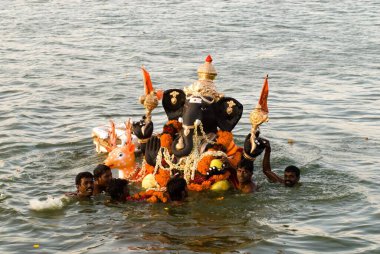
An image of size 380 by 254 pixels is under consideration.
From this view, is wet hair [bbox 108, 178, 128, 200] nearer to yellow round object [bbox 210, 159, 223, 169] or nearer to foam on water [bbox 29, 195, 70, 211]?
foam on water [bbox 29, 195, 70, 211]

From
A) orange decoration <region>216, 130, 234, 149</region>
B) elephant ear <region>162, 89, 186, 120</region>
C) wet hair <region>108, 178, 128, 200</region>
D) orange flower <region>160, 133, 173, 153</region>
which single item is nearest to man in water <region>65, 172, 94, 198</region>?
wet hair <region>108, 178, 128, 200</region>

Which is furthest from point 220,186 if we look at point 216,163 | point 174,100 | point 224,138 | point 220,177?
point 174,100

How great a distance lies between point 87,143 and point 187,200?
3806mm

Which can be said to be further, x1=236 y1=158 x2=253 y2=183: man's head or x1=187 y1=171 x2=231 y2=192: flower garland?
x1=187 y1=171 x2=231 y2=192: flower garland

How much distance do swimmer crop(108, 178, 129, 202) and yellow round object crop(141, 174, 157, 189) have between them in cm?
42

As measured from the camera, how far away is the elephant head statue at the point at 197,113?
34.7 ft

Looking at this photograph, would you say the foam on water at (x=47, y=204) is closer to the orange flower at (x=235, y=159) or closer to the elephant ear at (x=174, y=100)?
the elephant ear at (x=174, y=100)

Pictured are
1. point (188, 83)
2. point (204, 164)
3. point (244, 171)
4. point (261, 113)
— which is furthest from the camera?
point (188, 83)

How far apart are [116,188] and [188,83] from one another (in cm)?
792

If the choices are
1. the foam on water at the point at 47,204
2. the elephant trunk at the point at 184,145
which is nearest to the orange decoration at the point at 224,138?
the elephant trunk at the point at 184,145

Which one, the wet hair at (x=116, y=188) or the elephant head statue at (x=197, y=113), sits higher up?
the elephant head statue at (x=197, y=113)

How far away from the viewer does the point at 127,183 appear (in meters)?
10.9

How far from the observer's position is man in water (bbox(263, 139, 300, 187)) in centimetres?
1096

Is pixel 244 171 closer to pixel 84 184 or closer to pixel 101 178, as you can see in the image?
pixel 101 178
